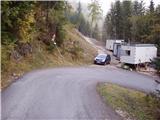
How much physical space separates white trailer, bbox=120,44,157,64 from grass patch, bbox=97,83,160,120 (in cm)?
1723

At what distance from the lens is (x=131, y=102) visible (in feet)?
61.0

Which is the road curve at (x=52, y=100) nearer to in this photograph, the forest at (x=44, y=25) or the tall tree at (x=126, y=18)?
the forest at (x=44, y=25)

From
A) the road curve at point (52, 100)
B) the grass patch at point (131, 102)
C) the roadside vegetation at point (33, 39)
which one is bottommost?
the grass patch at point (131, 102)

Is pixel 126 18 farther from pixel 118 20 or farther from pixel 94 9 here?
pixel 94 9

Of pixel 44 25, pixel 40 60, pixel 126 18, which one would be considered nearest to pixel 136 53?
pixel 44 25

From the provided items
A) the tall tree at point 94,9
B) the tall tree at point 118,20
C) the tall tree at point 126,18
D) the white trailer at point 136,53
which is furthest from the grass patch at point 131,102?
the tall tree at point 94,9

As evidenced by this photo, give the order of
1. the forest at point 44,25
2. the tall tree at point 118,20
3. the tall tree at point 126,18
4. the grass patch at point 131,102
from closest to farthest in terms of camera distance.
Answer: the grass patch at point 131,102
the forest at point 44,25
the tall tree at point 126,18
the tall tree at point 118,20

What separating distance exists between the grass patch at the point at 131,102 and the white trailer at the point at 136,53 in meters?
17.2

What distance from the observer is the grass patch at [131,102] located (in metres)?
16.3

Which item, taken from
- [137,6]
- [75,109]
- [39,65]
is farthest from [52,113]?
[137,6]

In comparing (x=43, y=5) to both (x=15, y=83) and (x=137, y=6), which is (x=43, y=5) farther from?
(x=137, y=6)

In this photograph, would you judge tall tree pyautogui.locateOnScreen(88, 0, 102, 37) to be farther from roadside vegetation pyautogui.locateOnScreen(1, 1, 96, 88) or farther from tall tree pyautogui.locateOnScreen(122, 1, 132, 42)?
roadside vegetation pyautogui.locateOnScreen(1, 1, 96, 88)

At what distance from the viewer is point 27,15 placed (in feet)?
76.5

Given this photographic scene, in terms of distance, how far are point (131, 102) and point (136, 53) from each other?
20.8 metres
